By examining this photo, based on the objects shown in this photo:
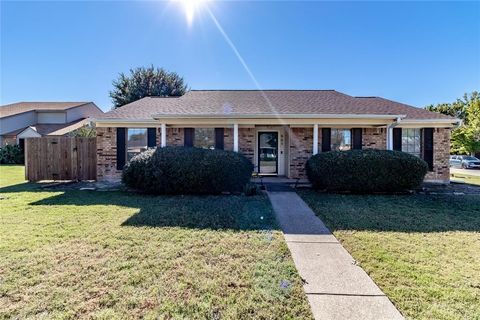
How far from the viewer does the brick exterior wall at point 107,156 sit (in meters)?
11.2

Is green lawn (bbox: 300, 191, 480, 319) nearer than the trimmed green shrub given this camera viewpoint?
Yes

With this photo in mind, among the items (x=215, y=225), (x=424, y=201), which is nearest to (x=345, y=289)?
(x=215, y=225)

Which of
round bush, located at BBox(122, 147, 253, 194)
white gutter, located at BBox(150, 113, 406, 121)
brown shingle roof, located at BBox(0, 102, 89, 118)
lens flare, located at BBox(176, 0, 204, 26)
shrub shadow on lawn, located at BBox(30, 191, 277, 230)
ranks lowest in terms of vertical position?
shrub shadow on lawn, located at BBox(30, 191, 277, 230)

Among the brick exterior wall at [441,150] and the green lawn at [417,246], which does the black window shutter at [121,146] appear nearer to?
the green lawn at [417,246]

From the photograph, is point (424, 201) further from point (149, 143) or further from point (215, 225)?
point (149, 143)

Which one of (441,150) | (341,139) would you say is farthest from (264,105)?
(441,150)

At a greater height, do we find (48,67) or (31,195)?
(48,67)

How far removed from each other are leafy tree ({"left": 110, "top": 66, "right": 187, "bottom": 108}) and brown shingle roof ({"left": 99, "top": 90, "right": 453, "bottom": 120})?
1476cm

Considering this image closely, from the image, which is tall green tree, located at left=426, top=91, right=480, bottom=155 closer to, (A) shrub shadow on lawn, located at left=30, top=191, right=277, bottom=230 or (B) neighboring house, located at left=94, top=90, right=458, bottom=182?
(B) neighboring house, located at left=94, top=90, right=458, bottom=182

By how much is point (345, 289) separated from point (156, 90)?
28.7 metres

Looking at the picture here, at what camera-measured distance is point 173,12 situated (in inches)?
406

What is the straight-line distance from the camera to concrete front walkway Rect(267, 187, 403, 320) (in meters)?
2.59

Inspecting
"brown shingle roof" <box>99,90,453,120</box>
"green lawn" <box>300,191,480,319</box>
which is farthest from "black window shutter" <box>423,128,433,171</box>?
"green lawn" <box>300,191,480,319</box>

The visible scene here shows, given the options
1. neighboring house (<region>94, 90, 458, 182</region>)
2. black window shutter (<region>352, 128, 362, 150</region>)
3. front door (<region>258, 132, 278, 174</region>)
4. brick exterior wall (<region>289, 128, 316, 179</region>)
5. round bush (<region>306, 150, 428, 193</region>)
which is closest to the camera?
round bush (<region>306, 150, 428, 193</region>)
